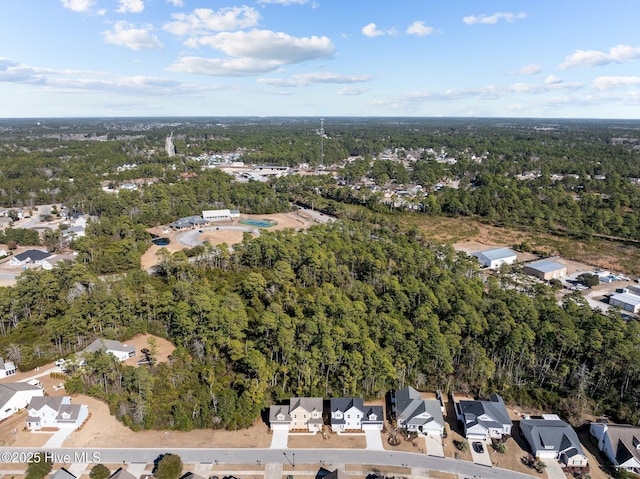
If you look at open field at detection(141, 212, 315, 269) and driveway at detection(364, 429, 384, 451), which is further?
open field at detection(141, 212, 315, 269)

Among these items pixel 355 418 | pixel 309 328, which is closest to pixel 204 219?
pixel 309 328

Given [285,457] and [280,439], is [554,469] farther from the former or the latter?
[280,439]

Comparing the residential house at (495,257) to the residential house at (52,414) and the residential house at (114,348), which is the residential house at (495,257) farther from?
the residential house at (52,414)

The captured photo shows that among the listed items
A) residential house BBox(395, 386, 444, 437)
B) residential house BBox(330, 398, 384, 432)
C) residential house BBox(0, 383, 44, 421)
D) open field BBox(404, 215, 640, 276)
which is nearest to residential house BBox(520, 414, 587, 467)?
residential house BBox(395, 386, 444, 437)

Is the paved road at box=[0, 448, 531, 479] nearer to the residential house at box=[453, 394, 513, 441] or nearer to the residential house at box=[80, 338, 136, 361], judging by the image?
the residential house at box=[453, 394, 513, 441]

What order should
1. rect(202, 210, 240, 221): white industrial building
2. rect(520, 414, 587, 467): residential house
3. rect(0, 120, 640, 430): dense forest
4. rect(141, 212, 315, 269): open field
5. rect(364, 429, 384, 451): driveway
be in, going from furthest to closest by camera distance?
rect(202, 210, 240, 221): white industrial building
rect(141, 212, 315, 269): open field
rect(0, 120, 640, 430): dense forest
rect(364, 429, 384, 451): driveway
rect(520, 414, 587, 467): residential house

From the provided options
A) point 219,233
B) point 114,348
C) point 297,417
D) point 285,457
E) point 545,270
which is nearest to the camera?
point 285,457

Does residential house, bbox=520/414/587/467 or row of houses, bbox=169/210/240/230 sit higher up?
row of houses, bbox=169/210/240/230
